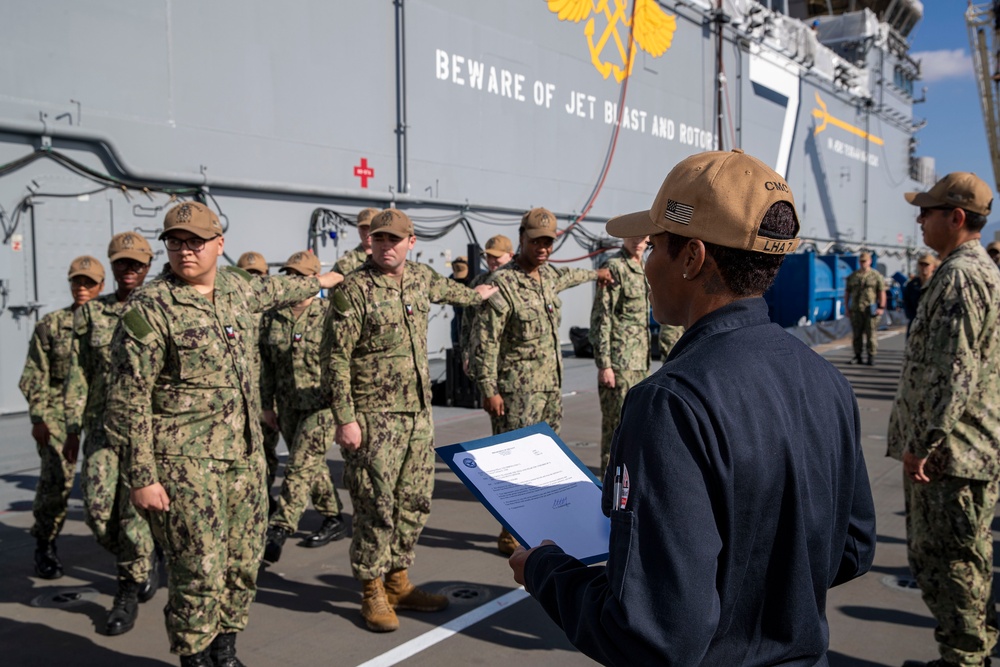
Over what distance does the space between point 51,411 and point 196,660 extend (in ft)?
6.82

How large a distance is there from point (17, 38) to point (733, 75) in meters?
16.4

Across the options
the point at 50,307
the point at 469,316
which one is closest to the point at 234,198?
the point at 50,307

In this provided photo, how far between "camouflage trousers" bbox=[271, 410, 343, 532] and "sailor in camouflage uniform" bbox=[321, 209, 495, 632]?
100 cm

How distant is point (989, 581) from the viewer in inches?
124

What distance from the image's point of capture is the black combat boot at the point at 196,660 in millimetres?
3158

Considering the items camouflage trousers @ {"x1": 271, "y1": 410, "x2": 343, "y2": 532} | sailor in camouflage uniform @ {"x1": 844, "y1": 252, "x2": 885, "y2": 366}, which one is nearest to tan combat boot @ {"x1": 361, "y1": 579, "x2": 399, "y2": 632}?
camouflage trousers @ {"x1": 271, "y1": 410, "x2": 343, "y2": 532}

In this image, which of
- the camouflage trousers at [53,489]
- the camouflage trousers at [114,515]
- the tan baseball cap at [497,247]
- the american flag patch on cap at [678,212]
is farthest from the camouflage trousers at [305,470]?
the american flag patch on cap at [678,212]

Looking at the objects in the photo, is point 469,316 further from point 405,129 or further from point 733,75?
point 733,75

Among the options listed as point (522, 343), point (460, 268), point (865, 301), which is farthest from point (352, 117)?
point (865, 301)

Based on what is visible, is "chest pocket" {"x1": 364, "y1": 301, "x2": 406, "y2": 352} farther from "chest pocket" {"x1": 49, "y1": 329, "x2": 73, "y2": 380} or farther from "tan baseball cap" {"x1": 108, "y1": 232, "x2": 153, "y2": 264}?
"chest pocket" {"x1": 49, "y1": 329, "x2": 73, "y2": 380}

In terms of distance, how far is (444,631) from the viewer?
3.84m

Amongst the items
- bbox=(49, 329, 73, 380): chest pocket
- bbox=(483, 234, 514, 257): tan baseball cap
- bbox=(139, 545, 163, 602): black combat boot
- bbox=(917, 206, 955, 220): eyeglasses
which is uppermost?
bbox=(483, 234, 514, 257): tan baseball cap

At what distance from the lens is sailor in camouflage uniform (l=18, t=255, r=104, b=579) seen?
14.7ft

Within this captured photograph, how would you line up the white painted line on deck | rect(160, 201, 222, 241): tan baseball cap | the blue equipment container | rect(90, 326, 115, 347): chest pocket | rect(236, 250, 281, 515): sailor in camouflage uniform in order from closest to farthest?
rect(160, 201, 222, 241): tan baseball cap < the white painted line on deck < rect(90, 326, 115, 347): chest pocket < rect(236, 250, 281, 515): sailor in camouflage uniform < the blue equipment container
